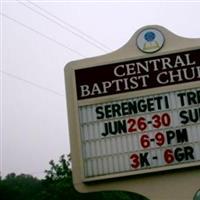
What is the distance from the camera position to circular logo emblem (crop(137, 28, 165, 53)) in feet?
34.0

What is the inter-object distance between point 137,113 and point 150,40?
1.59 m

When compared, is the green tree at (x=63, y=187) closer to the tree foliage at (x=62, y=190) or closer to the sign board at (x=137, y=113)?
the tree foliage at (x=62, y=190)

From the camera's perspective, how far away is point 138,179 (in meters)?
9.80

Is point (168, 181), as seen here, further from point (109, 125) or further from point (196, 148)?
point (109, 125)

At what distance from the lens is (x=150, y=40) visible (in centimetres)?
1041

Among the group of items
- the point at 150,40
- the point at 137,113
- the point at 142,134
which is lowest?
the point at 142,134

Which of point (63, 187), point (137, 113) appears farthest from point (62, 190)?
point (137, 113)

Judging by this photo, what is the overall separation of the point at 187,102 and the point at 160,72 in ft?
2.75

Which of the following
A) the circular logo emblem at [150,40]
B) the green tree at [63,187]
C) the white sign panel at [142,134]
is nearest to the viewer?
the white sign panel at [142,134]

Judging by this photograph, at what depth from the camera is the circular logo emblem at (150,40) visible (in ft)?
34.0

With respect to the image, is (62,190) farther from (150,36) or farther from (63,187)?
(150,36)

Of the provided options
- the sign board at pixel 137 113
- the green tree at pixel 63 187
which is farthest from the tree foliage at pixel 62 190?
the sign board at pixel 137 113

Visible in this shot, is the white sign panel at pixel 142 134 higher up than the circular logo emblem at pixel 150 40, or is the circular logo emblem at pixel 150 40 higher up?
the circular logo emblem at pixel 150 40

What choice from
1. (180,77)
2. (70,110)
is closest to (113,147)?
(70,110)
